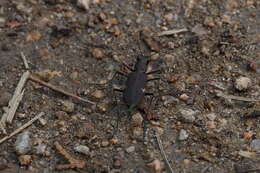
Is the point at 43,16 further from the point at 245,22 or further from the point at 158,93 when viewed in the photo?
the point at 245,22

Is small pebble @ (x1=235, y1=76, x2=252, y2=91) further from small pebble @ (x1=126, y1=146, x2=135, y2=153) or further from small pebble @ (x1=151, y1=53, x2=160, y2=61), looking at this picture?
small pebble @ (x1=126, y1=146, x2=135, y2=153)

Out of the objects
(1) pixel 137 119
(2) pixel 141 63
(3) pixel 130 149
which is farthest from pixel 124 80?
(3) pixel 130 149

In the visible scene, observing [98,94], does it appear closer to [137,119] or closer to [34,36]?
[137,119]

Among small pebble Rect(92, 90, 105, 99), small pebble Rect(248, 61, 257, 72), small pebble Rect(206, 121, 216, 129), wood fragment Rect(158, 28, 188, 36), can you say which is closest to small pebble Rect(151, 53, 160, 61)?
wood fragment Rect(158, 28, 188, 36)

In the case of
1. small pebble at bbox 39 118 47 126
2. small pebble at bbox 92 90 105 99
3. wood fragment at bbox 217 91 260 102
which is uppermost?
wood fragment at bbox 217 91 260 102

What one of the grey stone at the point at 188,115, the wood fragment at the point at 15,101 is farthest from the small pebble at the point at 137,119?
the wood fragment at the point at 15,101

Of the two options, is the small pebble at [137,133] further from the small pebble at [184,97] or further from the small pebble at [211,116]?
the small pebble at [211,116]

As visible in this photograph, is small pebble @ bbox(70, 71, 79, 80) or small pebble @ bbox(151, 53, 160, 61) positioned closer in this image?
small pebble @ bbox(70, 71, 79, 80)

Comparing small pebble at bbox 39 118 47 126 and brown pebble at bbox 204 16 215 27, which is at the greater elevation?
brown pebble at bbox 204 16 215 27

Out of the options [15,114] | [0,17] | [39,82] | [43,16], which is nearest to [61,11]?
[43,16]
